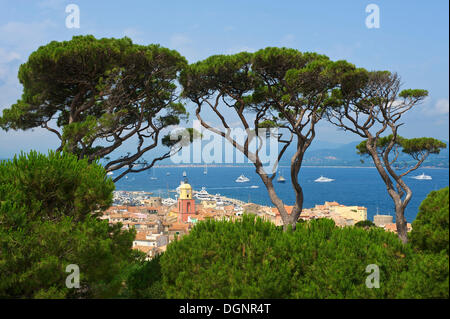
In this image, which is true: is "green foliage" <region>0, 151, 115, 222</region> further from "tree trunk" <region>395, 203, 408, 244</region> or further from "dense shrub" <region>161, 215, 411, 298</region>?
"tree trunk" <region>395, 203, 408, 244</region>

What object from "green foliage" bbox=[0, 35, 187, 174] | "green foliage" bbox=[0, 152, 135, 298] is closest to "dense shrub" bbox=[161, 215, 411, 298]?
"green foliage" bbox=[0, 152, 135, 298]

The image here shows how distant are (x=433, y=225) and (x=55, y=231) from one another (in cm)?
515

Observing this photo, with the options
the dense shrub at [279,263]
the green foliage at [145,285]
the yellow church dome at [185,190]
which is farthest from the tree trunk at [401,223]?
the yellow church dome at [185,190]

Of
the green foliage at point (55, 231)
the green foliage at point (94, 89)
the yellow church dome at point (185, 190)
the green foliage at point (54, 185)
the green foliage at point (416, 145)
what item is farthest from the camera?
the yellow church dome at point (185, 190)

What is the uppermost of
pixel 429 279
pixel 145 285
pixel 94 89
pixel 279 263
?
pixel 94 89

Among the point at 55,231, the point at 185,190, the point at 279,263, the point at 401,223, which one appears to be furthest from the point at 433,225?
the point at 185,190

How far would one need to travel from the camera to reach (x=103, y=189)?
5.58 m

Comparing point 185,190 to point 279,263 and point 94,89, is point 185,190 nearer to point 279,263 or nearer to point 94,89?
point 94,89

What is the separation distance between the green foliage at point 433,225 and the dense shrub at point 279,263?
549 mm

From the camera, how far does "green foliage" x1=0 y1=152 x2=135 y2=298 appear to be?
4.75 meters

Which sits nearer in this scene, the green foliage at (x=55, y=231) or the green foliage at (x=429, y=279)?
the green foliage at (x=429, y=279)

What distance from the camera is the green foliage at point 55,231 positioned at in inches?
187

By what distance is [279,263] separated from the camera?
5.06 m

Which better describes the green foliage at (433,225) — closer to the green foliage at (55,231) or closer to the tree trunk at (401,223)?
the green foliage at (55,231)
